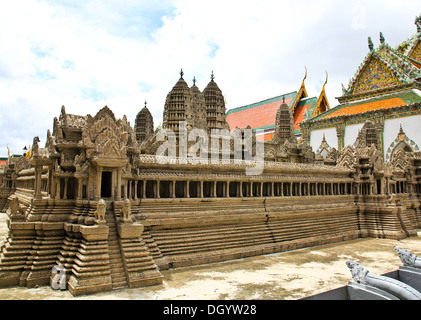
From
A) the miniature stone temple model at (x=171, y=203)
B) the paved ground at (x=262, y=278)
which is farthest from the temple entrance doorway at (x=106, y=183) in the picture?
the paved ground at (x=262, y=278)

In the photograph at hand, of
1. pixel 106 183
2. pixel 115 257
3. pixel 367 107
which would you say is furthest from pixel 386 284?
pixel 367 107

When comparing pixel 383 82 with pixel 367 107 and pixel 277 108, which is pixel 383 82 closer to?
pixel 367 107

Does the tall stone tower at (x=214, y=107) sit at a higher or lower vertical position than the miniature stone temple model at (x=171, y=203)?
higher

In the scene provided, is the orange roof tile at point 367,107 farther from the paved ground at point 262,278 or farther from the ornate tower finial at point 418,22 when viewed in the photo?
the paved ground at point 262,278

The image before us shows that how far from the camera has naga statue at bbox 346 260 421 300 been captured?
11016mm

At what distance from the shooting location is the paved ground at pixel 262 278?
38.5 feet

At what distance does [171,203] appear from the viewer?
17.7m

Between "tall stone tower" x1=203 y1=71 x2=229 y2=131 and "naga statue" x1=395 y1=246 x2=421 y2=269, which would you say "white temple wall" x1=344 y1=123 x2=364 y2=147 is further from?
"naga statue" x1=395 y1=246 x2=421 y2=269

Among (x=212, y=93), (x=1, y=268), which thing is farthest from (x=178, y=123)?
(x=1, y=268)

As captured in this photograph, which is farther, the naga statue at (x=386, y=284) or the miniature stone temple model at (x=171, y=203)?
the miniature stone temple model at (x=171, y=203)

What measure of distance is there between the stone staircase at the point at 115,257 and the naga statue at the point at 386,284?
26.4ft

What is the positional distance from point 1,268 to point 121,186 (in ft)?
18.4

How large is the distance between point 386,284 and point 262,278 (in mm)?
4583
